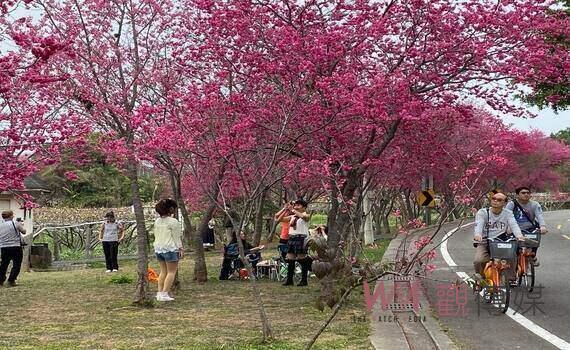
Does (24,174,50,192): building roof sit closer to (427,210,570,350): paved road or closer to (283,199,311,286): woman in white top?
(283,199,311,286): woman in white top

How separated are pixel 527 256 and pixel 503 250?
5.75 feet

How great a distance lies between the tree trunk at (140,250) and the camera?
9.59 metres

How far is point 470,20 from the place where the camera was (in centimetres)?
933

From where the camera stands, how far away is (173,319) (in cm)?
850

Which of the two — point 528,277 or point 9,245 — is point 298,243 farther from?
point 9,245

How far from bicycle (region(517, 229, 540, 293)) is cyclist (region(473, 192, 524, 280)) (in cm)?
87

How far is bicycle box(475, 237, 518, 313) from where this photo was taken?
884 cm

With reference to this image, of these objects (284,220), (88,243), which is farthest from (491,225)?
(88,243)

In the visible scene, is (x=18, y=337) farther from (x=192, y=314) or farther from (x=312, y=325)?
(x=312, y=325)

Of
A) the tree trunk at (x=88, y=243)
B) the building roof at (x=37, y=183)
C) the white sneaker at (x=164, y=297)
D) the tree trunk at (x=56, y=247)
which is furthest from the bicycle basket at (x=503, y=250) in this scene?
the building roof at (x=37, y=183)

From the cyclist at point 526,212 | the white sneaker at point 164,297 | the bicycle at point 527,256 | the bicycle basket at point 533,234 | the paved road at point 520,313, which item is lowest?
the paved road at point 520,313

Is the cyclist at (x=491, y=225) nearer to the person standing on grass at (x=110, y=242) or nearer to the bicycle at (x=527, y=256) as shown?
the bicycle at (x=527, y=256)

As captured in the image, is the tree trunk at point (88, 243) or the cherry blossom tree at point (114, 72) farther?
the tree trunk at point (88, 243)

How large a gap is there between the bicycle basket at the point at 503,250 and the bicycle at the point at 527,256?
118 cm
